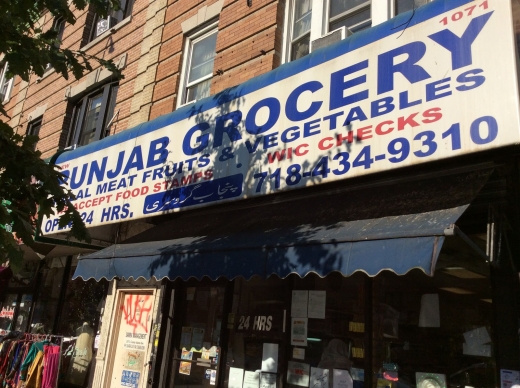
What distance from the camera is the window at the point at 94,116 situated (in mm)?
11359

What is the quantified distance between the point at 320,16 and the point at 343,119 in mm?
2859

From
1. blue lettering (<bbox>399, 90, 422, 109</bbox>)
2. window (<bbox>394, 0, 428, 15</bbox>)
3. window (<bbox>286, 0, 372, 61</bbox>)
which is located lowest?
blue lettering (<bbox>399, 90, 422, 109</bbox>)

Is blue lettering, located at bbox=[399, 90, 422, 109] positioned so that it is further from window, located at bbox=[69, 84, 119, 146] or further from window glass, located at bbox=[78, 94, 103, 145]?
window glass, located at bbox=[78, 94, 103, 145]

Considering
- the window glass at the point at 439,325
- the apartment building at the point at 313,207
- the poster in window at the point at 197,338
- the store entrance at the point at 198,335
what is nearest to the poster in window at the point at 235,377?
the apartment building at the point at 313,207

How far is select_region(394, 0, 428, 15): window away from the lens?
253 inches

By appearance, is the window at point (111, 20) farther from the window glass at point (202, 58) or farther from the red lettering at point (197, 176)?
the red lettering at point (197, 176)

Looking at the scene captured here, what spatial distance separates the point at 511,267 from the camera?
4.55 meters

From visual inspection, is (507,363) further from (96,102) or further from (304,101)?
(96,102)

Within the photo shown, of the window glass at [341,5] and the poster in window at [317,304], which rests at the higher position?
the window glass at [341,5]

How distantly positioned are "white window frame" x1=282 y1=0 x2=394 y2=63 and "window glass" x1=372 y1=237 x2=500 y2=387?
3557 millimetres

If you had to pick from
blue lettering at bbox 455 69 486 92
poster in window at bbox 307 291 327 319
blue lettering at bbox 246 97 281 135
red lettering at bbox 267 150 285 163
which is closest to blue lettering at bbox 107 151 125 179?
blue lettering at bbox 246 97 281 135

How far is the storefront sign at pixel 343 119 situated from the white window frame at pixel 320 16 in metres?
1.39

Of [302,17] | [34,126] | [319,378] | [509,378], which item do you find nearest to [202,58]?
[302,17]

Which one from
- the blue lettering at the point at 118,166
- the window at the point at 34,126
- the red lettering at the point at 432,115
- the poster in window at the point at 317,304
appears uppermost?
the window at the point at 34,126
